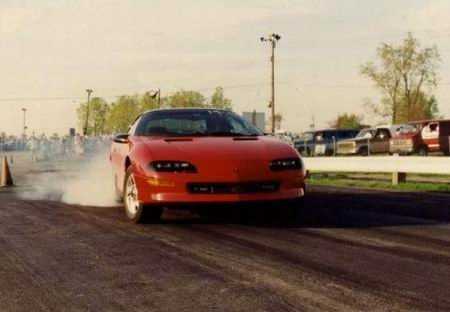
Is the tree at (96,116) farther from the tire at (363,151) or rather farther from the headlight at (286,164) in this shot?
the headlight at (286,164)

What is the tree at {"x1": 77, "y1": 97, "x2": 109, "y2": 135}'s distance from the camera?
125m

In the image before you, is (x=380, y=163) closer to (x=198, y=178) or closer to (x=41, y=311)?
(x=198, y=178)

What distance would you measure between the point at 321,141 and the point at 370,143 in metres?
4.00

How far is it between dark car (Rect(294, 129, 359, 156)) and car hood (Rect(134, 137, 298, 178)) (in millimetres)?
27250

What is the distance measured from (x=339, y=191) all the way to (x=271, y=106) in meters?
36.1

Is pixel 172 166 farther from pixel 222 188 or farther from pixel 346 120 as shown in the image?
pixel 346 120

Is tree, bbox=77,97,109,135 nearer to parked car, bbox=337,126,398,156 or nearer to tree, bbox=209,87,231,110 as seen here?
tree, bbox=209,87,231,110

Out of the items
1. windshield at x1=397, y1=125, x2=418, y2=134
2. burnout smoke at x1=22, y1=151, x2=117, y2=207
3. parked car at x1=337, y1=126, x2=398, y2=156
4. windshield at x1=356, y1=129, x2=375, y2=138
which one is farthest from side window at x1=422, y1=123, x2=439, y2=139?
burnout smoke at x1=22, y1=151, x2=117, y2=207

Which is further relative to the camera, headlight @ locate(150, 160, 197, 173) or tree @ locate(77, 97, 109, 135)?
tree @ locate(77, 97, 109, 135)

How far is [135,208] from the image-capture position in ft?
24.8

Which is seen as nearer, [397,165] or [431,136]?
[397,165]

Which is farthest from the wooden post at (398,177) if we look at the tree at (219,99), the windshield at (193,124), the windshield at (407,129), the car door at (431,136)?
the tree at (219,99)

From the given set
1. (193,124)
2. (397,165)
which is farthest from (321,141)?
(193,124)

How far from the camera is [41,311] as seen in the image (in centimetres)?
368
